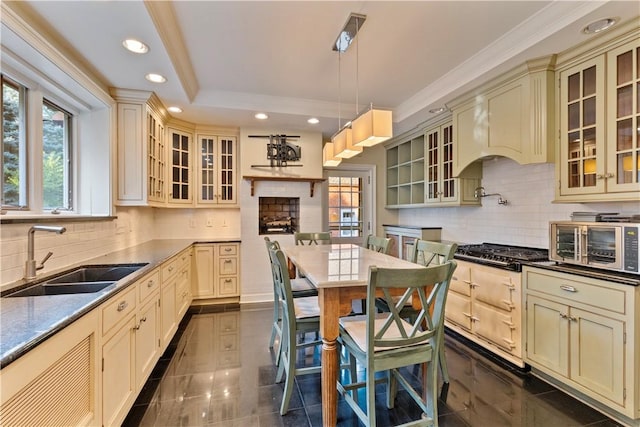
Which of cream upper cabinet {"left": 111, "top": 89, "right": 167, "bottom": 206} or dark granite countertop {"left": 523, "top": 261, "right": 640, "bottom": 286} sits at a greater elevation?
cream upper cabinet {"left": 111, "top": 89, "right": 167, "bottom": 206}

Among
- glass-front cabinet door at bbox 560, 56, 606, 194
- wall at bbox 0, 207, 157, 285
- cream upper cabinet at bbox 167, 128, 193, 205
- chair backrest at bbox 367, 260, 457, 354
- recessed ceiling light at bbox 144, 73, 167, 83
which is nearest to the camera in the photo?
chair backrest at bbox 367, 260, 457, 354

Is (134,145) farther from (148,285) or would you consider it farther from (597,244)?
(597,244)

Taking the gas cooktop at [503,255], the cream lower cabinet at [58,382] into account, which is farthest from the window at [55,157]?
the gas cooktop at [503,255]

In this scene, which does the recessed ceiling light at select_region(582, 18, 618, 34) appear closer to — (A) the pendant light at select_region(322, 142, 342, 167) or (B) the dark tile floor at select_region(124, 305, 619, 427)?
(A) the pendant light at select_region(322, 142, 342, 167)

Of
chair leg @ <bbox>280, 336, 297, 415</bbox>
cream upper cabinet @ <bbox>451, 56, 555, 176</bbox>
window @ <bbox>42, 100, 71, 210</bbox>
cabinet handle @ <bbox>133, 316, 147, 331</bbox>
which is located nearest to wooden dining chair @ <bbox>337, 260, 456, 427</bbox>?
chair leg @ <bbox>280, 336, 297, 415</bbox>

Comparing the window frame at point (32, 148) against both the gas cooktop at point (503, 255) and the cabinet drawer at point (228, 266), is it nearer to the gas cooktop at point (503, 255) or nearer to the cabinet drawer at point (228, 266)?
the cabinet drawer at point (228, 266)

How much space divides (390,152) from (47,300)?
4804 millimetres

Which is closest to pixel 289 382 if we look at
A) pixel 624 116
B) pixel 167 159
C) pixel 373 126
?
pixel 373 126

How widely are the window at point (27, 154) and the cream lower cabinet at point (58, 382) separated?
4.07 feet

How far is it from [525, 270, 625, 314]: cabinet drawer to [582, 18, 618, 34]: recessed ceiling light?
1652mm

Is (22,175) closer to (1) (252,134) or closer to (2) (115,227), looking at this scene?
(2) (115,227)

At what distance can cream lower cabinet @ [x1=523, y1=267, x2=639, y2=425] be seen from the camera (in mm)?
1745

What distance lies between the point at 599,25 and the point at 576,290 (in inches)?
68.0

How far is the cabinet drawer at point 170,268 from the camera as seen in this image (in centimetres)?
264
